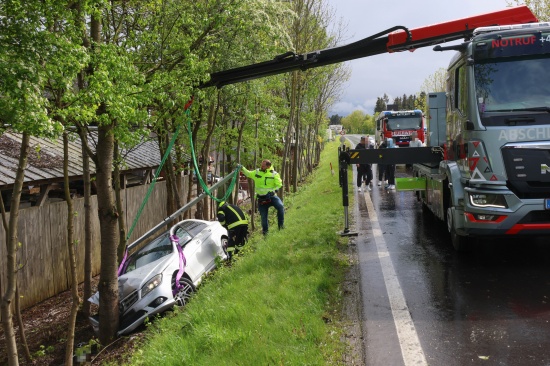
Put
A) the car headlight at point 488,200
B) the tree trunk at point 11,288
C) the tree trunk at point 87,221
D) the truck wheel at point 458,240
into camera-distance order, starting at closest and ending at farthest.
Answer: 1. the tree trunk at point 11,288
2. the car headlight at point 488,200
3. the truck wheel at point 458,240
4. the tree trunk at point 87,221

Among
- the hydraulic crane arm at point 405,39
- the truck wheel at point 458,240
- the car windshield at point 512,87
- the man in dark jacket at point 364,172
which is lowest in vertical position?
the truck wheel at point 458,240

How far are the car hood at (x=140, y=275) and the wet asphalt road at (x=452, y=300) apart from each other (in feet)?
11.4

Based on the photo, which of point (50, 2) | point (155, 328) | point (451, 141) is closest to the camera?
point (50, 2)

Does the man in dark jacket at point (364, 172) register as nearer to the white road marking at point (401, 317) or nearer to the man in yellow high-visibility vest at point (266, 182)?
the man in yellow high-visibility vest at point (266, 182)

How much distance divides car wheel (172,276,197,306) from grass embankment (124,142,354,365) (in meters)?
1.00

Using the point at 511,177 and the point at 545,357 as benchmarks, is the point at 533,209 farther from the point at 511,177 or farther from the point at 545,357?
the point at 545,357

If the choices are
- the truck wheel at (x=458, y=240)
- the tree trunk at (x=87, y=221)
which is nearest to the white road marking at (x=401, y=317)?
the truck wheel at (x=458, y=240)

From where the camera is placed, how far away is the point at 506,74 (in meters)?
6.70

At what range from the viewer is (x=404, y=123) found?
2742 cm

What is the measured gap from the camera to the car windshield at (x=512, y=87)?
6.50 meters

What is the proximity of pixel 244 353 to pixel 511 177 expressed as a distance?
417cm

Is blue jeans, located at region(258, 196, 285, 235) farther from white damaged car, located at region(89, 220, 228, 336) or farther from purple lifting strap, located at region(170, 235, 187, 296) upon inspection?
purple lifting strap, located at region(170, 235, 187, 296)

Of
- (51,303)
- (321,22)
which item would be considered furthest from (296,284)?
(321,22)

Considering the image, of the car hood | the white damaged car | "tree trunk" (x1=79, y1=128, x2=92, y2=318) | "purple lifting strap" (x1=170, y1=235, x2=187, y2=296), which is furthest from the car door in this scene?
"tree trunk" (x1=79, y1=128, x2=92, y2=318)
